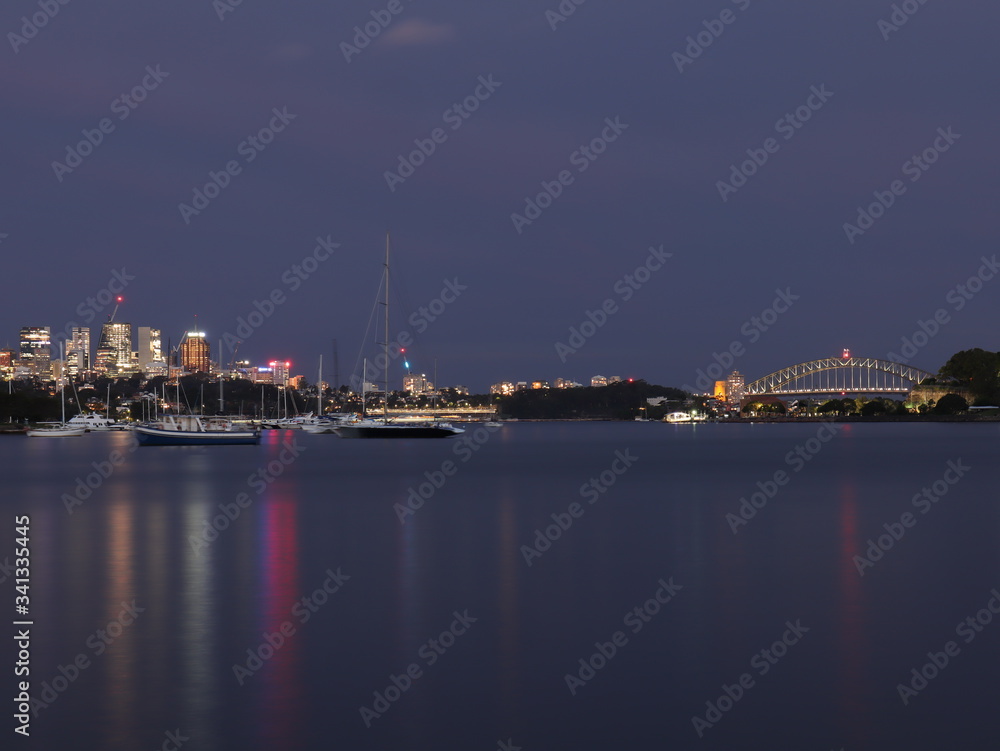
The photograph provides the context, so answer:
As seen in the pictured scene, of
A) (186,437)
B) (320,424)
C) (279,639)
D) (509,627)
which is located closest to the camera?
(279,639)

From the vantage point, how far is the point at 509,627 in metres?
16.3

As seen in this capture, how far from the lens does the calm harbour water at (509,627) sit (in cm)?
1140

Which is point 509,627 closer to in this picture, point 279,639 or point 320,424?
point 279,639

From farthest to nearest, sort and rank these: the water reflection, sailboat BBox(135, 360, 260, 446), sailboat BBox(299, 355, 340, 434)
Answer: sailboat BBox(299, 355, 340, 434) → sailboat BBox(135, 360, 260, 446) → the water reflection

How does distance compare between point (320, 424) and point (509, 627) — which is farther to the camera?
point (320, 424)

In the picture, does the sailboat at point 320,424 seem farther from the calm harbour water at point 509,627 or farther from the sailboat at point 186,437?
the calm harbour water at point 509,627

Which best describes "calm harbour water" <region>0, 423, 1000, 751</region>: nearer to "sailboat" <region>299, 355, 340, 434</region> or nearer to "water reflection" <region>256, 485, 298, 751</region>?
"water reflection" <region>256, 485, 298, 751</region>

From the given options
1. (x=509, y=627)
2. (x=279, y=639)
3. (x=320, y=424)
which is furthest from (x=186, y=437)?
(x=509, y=627)

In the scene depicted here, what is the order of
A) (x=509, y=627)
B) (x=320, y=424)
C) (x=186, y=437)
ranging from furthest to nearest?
1. (x=320, y=424)
2. (x=186, y=437)
3. (x=509, y=627)

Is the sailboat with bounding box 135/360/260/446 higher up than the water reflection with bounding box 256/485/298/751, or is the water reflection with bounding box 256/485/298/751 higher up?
the sailboat with bounding box 135/360/260/446

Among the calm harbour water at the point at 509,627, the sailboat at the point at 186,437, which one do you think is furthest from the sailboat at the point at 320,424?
the calm harbour water at the point at 509,627

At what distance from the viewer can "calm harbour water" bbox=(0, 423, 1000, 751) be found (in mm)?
11398

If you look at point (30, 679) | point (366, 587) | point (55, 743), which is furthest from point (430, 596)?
point (55, 743)

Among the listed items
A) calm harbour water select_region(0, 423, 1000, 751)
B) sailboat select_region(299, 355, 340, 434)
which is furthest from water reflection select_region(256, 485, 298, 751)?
sailboat select_region(299, 355, 340, 434)
